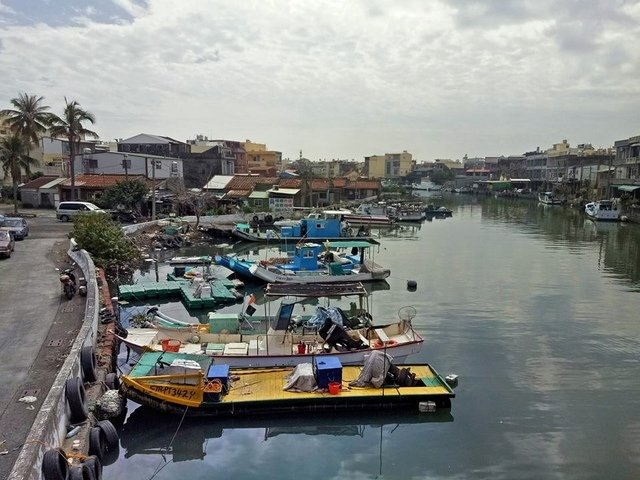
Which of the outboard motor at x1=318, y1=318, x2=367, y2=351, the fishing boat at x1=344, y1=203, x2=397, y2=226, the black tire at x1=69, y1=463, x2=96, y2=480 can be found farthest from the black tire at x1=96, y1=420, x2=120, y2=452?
the fishing boat at x1=344, y1=203, x2=397, y2=226

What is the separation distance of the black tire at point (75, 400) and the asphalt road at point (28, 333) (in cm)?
50

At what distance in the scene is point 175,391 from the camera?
1253 centimetres

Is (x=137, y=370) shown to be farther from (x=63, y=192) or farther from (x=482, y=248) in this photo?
(x=63, y=192)

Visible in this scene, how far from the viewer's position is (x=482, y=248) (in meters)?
42.2

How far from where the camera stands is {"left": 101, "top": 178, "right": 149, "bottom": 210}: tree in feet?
146

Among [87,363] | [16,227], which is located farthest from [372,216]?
[87,363]

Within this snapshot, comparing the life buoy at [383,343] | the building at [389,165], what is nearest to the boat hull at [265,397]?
the life buoy at [383,343]

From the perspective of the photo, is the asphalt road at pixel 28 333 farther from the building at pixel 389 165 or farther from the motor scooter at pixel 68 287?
the building at pixel 389 165

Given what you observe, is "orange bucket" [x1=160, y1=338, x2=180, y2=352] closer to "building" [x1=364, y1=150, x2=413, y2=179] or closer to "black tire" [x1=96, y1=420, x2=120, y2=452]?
"black tire" [x1=96, y1=420, x2=120, y2=452]

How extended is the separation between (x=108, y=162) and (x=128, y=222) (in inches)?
736

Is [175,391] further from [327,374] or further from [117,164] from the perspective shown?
[117,164]

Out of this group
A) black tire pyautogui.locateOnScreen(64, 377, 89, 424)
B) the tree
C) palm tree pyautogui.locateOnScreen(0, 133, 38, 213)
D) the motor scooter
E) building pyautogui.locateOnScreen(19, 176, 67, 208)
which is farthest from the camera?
building pyautogui.locateOnScreen(19, 176, 67, 208)

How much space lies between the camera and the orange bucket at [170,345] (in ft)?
49.9

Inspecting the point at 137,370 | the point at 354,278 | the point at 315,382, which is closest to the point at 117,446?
the point at 137,370
